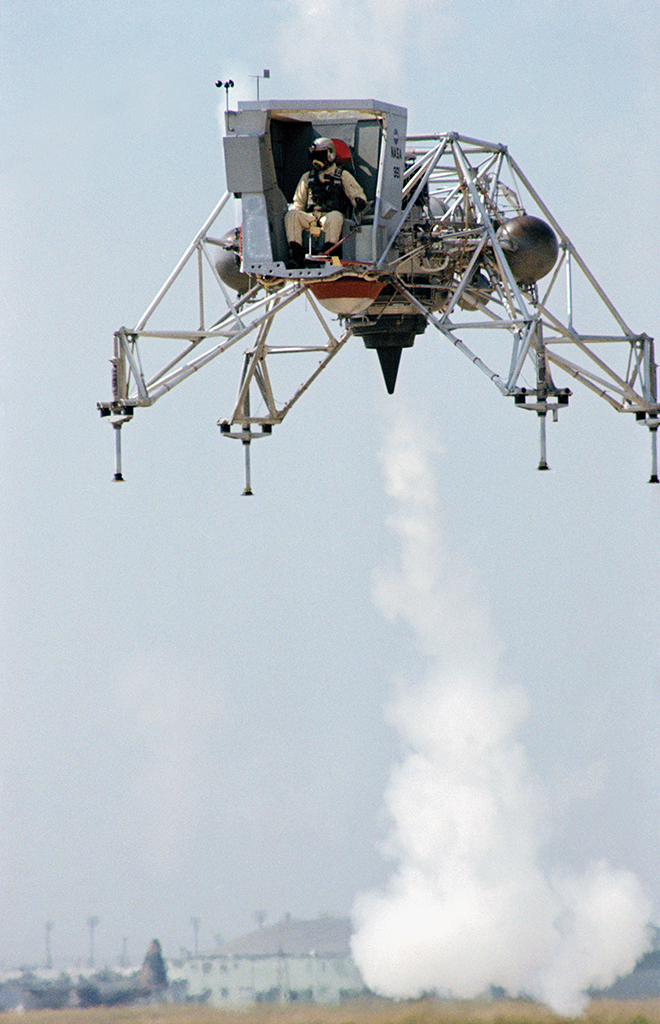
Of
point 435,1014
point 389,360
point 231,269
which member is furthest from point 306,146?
point 435,1014

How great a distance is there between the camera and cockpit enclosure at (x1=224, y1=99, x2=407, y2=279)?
130 ft

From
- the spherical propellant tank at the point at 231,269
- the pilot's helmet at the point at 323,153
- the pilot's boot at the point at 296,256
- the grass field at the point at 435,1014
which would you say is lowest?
the grass field at the point at 435,1014

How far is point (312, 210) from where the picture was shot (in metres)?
40.1

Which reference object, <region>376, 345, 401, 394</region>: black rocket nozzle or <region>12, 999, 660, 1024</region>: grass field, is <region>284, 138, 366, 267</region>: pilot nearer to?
<region>376, 345, 401, 394</region>: black rocket nozzle

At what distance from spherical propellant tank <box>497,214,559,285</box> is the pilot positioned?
3922 millimetres

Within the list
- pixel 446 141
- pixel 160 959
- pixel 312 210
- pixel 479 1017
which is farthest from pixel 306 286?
pixel 160 959

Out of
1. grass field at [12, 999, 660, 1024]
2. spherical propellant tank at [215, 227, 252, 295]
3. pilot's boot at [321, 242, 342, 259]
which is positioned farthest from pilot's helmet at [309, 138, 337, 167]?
grass field at [12, 999, 660, 1024]

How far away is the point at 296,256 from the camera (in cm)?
4025

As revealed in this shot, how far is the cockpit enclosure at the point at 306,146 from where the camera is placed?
3962cm

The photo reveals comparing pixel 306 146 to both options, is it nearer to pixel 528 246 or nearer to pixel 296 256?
pixel 296 256

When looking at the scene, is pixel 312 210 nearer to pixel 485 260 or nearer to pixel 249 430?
pixel 485 260

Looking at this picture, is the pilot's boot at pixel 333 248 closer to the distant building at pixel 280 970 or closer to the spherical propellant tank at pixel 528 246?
the spherical propellant tank at pixel 528 246

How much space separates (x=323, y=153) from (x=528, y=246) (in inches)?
209

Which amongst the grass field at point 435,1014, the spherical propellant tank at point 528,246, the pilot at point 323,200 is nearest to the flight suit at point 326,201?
the pilot at point 323,200
